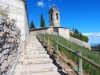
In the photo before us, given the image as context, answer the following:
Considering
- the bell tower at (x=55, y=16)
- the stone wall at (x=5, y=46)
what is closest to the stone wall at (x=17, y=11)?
the stone wall at (x=5, y=46)

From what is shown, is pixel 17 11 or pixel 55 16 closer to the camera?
pixel 17 11

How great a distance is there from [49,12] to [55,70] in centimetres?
3439

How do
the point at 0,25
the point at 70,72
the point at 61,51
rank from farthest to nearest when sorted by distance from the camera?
the point at 61,51
the point at 70,72
the point at 0,25

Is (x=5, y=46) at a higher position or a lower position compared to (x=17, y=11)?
lower

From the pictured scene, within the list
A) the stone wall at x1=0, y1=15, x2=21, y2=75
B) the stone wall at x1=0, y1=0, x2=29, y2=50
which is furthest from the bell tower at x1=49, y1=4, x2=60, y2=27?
the stone wall at x1=0, y1=15, x2=21, y2=75

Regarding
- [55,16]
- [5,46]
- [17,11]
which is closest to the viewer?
[5,46]

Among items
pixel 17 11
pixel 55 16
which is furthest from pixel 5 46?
pixel 55 16

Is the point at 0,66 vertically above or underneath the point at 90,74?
above

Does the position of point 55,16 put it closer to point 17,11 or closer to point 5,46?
point 17,11

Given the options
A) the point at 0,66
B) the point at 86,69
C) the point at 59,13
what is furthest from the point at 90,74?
the point at 59,13

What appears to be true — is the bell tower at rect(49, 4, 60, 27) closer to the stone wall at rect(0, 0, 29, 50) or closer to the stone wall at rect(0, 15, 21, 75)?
the stone wall at rect(0, 0, 29, 50)

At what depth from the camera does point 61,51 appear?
27.1ft

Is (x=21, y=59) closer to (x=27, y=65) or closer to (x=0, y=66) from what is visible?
(x=27, y=65)

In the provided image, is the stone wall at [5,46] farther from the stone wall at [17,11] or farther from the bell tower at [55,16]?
the bell tower at [55,16]
